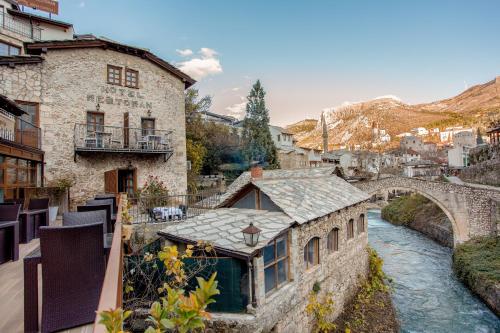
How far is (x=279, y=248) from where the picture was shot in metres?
8.12

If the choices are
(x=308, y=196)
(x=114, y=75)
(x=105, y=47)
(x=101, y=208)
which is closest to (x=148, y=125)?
(x=114, y=75)

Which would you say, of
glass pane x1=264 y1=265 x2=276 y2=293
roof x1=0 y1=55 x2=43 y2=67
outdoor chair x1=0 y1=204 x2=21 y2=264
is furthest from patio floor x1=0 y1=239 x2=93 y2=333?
roof x1=0 y1=55 x2=43 y2=67

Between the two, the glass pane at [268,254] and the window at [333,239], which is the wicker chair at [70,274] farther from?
the window at [333,239]

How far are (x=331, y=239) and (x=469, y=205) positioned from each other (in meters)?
14.4

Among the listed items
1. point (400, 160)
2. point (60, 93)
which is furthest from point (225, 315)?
point (400, 160)

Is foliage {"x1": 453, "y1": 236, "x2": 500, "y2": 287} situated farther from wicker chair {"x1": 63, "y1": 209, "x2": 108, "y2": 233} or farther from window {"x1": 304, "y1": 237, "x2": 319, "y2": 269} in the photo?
wicker chair {"x1": 63, "y1": 209, "x2": 108, "y2": 233}

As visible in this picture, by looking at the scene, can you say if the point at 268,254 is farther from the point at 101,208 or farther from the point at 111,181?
the point at 111,181

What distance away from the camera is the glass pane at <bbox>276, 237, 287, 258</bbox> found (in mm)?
8039

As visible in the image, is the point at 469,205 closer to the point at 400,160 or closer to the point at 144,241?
the point at 144,241

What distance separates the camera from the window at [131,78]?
15176 millimetres

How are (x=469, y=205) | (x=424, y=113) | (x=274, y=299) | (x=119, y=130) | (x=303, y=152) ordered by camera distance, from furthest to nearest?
(x=424, y=113) < (x=303, y=152) < (x=469, y=205) < (x=119, y=130) < (x=274, y=299)

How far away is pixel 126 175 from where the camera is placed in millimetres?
15172

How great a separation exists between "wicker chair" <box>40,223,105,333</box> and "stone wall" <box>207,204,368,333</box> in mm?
4788

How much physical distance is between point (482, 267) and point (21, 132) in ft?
74.7
